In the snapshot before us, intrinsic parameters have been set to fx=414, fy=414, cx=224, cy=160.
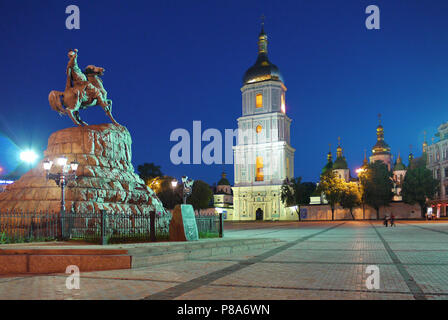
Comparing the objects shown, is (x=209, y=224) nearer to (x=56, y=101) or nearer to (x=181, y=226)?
(x=181, y=226)

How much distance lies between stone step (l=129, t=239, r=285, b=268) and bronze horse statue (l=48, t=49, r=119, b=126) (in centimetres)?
1155

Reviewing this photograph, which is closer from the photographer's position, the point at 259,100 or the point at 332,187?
the point at 332,187

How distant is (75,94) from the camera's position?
2091cm

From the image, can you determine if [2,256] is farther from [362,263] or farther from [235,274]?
[362,263]

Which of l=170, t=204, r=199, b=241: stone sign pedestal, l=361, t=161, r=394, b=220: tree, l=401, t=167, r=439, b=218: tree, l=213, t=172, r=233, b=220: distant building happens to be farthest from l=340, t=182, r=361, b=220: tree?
l=170, t=204, r=199, b=241: stone sign pedestal

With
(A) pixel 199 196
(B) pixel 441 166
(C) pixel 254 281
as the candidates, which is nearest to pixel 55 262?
(C) pixel 254 281

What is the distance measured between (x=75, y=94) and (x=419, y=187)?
53.8 meters

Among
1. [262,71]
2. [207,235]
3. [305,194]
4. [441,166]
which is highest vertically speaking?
[262,71]

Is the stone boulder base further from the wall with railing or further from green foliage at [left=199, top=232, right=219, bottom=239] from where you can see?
green foliage at [left=199, top=232, right=219, bottom=239]

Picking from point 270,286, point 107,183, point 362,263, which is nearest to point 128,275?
point 270,286

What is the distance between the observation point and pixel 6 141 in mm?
66125

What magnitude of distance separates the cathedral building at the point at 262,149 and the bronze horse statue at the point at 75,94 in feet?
174

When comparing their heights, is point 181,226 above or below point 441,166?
below

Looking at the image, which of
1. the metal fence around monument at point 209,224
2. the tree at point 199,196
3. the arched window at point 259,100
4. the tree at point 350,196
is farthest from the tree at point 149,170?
the metal fence around monument at point 209,224
